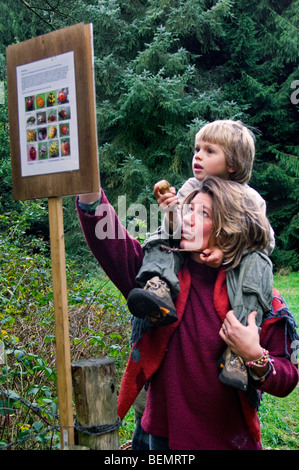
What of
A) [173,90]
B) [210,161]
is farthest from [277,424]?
[173,90]

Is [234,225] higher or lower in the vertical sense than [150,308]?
higher

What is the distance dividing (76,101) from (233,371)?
39.3 inches

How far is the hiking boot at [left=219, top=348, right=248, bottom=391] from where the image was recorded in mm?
1415

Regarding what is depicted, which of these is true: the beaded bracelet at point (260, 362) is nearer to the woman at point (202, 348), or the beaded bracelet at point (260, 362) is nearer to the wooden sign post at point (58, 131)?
the woman at point (202, 348)

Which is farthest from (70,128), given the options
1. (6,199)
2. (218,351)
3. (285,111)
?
(285,111)

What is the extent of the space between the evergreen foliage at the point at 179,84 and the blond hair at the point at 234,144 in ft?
21.1

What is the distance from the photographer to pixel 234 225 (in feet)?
5.16

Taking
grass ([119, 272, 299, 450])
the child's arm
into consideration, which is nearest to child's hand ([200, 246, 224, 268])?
the child's arm

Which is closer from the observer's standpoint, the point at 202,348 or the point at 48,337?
the point at 202,348

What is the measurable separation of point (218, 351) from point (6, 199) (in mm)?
8198

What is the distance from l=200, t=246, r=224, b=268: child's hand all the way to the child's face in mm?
302

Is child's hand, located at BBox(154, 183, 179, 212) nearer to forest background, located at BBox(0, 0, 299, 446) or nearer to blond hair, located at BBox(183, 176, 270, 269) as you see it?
blond hair, located at BBox(183, 176, 270, 269)

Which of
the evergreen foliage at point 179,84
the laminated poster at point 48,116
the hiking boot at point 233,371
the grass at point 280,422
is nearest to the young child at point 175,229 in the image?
the hiking boot at point 233,371

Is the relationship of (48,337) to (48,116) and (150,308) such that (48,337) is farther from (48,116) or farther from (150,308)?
(48,116)
